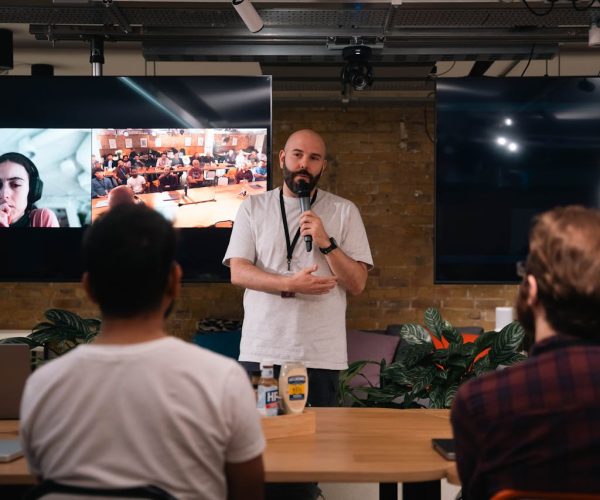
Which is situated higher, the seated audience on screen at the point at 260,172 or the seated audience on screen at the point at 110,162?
the seated audience on screen at the point at 110,162

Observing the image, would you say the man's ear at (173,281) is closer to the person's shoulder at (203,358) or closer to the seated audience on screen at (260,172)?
the person's shoulder at (203,358)

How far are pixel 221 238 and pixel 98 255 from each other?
10.1ft

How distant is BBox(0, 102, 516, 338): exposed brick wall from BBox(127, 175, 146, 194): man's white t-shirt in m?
2.39

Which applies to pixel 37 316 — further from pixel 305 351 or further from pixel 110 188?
pixel 305 351

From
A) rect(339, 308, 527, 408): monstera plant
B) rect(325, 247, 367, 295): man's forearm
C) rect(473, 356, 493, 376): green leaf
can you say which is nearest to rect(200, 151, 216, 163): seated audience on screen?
rect(325, 247, 367, 295): man's forearm

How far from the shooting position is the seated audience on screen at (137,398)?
4.15 feet

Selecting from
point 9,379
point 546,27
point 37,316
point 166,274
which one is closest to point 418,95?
point 546,27

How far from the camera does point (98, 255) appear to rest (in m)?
1.32

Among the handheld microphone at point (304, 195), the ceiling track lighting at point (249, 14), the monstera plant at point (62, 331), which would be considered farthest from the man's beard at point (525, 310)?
the ceiling track lighting at point (249, 14)

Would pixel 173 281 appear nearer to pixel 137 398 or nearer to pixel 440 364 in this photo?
pixel 137 398

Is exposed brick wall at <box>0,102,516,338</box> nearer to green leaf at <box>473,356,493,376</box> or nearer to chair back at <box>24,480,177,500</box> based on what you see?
green leaf at <box>473,356,493,376</box>

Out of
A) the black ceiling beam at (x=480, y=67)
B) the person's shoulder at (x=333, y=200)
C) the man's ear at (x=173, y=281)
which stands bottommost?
the man's ear at (x=173, y=281)

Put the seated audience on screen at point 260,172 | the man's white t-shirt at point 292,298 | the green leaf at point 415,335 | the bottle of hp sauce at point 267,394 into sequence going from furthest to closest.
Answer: the seated audience on screen at point 260,172 → the green leaf at point 415,335 → the man's white t-shirt at point 292,298 → the bottle of hp sauce at point 267,394

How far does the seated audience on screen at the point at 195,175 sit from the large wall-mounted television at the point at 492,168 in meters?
1.29
